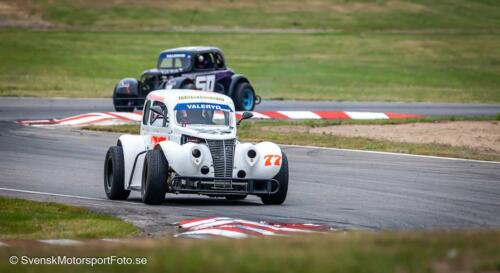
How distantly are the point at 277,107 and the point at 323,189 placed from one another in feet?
58.0

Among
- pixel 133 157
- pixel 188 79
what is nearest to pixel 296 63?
pixel 188 79

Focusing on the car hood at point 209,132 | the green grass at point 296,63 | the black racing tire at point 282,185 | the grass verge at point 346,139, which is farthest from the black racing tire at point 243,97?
the black racing tire at point 282,185

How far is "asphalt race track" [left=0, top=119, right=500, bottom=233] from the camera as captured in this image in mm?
13742

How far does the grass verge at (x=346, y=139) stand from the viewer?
72.8ft

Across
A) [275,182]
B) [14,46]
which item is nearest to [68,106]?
[275,182]

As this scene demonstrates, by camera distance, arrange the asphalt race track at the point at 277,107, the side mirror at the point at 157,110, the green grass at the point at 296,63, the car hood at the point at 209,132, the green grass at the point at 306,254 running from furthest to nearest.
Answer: the green grass at the point at 296,63 → the asphalt race track at the point at 277,107 → the side mirror at the point at 157,110 → the car hood at the point at 209,132 → the green grass at the point at 306,254

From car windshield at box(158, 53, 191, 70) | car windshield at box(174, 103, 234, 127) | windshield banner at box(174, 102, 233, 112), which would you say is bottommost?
car windshield at box(174, 103, 234, 127)

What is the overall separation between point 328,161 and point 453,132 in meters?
5.71

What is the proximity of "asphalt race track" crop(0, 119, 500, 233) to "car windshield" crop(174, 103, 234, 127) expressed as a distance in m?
1.15

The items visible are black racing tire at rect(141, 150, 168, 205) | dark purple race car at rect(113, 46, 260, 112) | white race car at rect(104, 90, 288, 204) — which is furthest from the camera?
dark purple race car at rect(113, 46, 260, 112)

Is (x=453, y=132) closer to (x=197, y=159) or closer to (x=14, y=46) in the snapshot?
(x=197, y=159)

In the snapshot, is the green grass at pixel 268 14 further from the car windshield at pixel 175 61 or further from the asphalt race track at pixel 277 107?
the car windshield at pixel 175 61

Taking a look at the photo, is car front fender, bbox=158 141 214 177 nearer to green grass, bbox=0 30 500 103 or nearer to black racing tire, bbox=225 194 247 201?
black racing tire, bbox=225 194 247 201

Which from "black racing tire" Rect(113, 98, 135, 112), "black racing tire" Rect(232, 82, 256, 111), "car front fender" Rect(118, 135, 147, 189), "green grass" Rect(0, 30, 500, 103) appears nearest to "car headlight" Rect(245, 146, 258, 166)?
"car front fender" Rect(118, 135, 147, 189)
